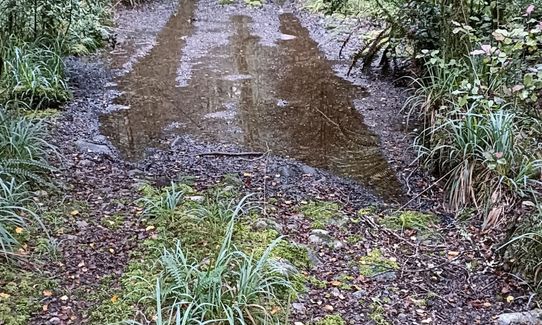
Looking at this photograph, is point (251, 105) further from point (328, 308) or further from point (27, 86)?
point (328, 308)

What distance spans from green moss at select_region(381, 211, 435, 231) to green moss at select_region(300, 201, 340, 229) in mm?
366

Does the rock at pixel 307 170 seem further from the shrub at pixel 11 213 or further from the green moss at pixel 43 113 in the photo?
the green moss at pixel 43 113

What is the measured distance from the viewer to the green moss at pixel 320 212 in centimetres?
390

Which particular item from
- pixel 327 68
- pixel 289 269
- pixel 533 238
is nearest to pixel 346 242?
pixel 289 269

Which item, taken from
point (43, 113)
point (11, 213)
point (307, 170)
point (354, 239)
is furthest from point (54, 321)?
point (43, 113)

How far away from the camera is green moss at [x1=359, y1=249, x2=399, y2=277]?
3381mm

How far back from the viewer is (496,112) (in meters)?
4.28

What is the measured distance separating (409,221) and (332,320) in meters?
1.36

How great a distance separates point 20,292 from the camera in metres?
2.85

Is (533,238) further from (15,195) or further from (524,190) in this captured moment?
(15,195)

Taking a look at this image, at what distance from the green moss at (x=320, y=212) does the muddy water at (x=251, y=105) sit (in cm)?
59

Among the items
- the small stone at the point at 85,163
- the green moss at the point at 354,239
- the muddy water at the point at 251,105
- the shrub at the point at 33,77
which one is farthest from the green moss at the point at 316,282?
the shrub at the point at 33,77

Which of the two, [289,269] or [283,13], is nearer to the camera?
[289,269]

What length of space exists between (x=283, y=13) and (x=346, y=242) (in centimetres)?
1026
